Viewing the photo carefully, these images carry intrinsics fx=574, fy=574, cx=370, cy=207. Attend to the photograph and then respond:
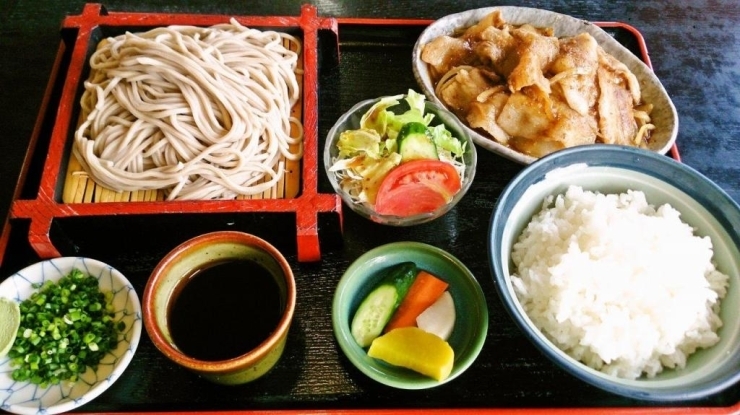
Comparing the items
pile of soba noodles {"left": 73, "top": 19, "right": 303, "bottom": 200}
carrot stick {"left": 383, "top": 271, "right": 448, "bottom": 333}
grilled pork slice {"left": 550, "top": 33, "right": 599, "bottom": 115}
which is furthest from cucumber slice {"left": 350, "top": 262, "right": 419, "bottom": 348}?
grilled pork slice {"left": 550, "top": 33, "right": 599, "bottom": 115}

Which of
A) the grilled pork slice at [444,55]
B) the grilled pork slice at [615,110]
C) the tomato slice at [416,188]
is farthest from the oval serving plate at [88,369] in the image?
the grilled pork slice at [615,110]

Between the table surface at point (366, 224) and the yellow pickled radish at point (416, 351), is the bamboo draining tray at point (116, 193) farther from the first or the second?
the yellow pickled radish at point (416, 351)

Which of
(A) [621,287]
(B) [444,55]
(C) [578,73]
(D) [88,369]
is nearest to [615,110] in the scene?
(C) [578,73]

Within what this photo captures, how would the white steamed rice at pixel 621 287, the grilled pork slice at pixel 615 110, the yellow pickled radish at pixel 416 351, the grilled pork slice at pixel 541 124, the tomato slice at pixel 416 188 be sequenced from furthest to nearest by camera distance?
the grilled pork slice at pixel 615 110 → the grilled pork slice at pixel 541 124 → the tomato slice at pixel 416 188 → the white steamed rice at pixel 621 287 → the yellow pickled radish at pixel 416 351

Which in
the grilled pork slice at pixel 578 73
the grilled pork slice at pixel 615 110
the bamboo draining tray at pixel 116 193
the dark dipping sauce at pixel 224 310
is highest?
the grilled pork slice at pixel 578 73

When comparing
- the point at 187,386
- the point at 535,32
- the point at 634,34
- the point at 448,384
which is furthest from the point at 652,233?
the point at 187,386

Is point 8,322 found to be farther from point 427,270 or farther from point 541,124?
point 541,124
